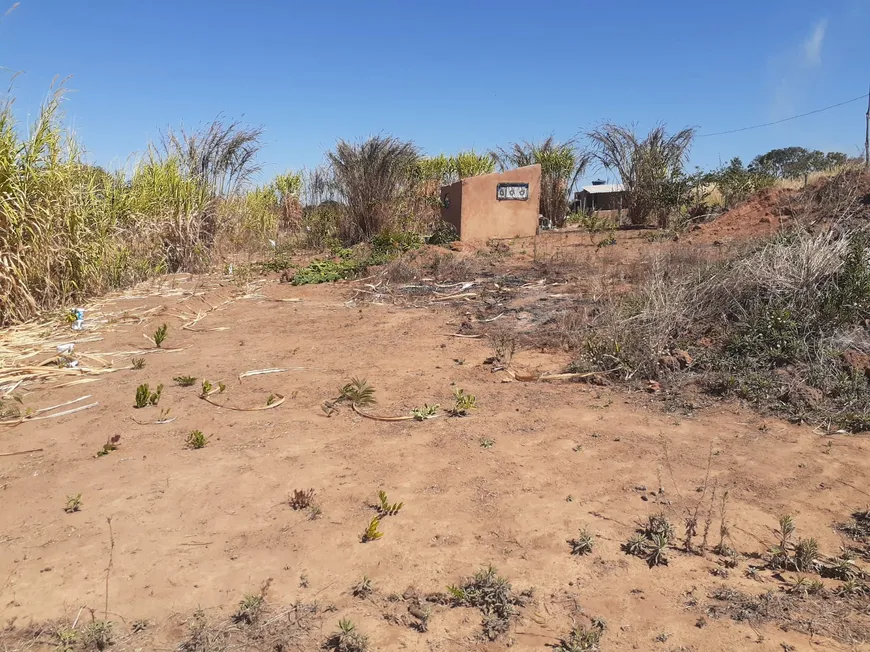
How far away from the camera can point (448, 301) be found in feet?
24.3

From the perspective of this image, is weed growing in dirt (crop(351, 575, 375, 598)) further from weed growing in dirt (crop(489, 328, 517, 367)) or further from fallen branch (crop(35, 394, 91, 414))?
fallen branch (crop(35, 394, 91, 414))

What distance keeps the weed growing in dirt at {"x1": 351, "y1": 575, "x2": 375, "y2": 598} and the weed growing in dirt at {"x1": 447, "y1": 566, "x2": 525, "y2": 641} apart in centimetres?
28

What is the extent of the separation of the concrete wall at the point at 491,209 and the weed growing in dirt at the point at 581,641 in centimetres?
1100

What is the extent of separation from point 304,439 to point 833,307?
377 cm

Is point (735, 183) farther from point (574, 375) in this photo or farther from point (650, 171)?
point (574, 375)

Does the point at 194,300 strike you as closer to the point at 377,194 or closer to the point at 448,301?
the point at 448,301

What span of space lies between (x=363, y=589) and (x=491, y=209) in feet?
37.3

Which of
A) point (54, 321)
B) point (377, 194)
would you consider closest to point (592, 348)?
point (54, 321)

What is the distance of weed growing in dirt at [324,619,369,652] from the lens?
1.90m

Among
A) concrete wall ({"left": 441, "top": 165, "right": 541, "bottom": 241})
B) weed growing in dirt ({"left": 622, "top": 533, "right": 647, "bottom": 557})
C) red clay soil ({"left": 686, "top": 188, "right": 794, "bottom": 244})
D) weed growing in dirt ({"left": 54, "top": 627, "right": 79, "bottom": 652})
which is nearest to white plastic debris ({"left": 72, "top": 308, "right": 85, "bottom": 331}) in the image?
weed growing in dirt ({"left": 54, "top": 627, "right": 79, "bottom": 652})

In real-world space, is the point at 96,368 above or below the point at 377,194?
below

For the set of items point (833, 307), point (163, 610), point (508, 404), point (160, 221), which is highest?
point (160, 221)

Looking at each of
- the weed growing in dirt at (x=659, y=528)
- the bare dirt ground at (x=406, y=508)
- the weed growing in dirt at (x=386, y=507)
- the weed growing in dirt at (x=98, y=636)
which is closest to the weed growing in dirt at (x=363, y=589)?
the bare dirt ground at (x=406, y=508)

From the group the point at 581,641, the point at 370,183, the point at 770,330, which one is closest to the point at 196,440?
the point at 581,641
